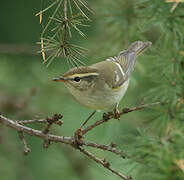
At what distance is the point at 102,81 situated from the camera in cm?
330

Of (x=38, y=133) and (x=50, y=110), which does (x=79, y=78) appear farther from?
(x=50, y=110)

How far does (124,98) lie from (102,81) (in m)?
0.43

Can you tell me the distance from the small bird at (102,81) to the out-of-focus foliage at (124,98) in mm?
88

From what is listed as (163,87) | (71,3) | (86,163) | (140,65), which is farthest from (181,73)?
(86,163)

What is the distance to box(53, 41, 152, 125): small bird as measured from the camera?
2930 mm

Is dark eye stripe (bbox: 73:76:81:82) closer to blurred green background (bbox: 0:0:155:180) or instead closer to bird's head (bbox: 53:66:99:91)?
bird's head (bbox: 53:66:99:91)

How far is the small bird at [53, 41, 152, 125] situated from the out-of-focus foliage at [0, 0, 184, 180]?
0.29 feet

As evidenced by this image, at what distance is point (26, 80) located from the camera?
418 cm

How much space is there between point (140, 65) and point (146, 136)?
3.37 feet

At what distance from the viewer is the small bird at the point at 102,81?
2930 mm

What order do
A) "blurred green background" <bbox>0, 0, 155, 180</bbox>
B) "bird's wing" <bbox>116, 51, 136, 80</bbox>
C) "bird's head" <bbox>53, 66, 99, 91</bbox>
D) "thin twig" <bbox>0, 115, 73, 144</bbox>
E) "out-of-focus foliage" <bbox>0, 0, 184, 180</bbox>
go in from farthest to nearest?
1. "blurred green background" <bbox>0, 0, 155, 180</bbox>
2. "bird's wing" <bbox>116, 51, 136, 80</bbox>
3. "bird's head" <bbox>53, 66, 99, 91</bbox>
4. "out-of-focus foliage" <bbox>0, 0, 184, 180</bbox>
5. "thin twig" <bbox>0, 115, 73, 144</bbox>

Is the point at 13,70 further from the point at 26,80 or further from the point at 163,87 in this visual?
the point at 163,87

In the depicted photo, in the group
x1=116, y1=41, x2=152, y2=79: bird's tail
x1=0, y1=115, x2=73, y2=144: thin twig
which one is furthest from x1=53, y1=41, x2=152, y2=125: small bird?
x1=0, y1=115, x2=73, y2=144: thin twig

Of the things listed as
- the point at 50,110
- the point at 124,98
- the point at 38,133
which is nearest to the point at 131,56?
the point at 124,98
